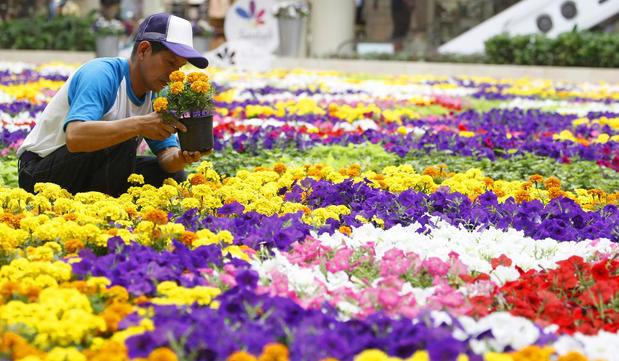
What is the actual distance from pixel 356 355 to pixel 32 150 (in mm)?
2534

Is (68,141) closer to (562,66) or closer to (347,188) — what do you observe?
(347,188)

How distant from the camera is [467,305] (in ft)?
7.32

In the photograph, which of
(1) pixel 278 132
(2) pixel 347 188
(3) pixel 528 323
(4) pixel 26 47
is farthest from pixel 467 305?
(4) pixel 26 47

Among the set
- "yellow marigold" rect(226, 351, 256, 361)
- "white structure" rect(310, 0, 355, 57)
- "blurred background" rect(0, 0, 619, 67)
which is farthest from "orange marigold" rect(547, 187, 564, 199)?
"white structure" rect(310, 0, 355, 57)

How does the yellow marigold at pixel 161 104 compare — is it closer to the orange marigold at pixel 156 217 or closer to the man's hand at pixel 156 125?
the man's hand at pixel 156 125

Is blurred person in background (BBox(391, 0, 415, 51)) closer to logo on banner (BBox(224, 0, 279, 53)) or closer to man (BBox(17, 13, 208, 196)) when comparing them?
logo on banner (BBox(224, 0, 279, 53))

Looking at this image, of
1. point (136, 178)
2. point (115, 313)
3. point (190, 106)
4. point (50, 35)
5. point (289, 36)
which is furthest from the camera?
point (50, 35)

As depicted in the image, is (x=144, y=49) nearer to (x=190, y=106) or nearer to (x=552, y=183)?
(x=190, y=106)

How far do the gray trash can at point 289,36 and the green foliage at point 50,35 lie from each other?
4.96m

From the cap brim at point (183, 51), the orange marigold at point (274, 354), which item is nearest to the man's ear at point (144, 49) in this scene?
the cap brim at point (183, 51)

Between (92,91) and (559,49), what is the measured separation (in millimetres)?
14432

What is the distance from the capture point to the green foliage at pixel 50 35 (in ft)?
62.4

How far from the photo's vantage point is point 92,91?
11.2 ft

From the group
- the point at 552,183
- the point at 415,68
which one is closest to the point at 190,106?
the point at 552,183
